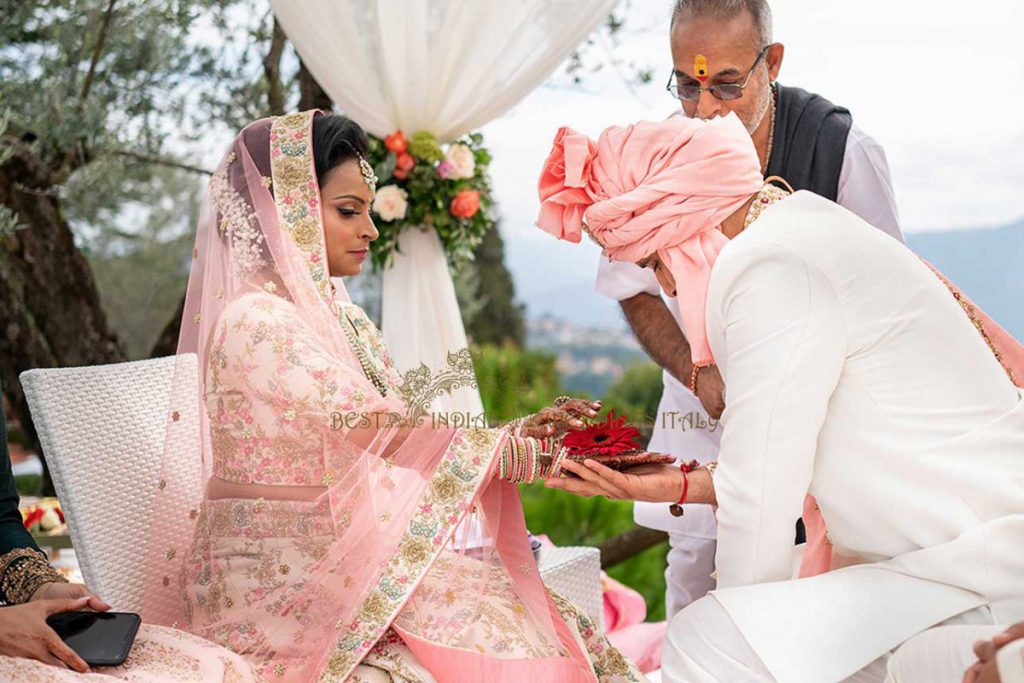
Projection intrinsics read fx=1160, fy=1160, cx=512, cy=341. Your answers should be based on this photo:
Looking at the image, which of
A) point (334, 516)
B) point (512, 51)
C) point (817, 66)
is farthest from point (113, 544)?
point (817, 66)

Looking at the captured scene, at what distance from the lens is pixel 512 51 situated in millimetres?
3705

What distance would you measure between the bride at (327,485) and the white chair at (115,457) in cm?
9

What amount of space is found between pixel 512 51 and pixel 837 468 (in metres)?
2.28

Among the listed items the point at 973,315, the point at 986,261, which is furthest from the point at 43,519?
the point at 986,261

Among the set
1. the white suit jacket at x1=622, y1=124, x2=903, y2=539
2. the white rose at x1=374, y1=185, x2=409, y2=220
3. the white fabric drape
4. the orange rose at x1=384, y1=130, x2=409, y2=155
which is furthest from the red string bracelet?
the orange rose at x1=384, y1=130, x2=409, y2=155

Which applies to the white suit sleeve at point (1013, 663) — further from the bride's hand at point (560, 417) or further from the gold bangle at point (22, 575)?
the gold bangle at point (22, 575)

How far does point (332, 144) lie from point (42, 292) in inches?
99.6

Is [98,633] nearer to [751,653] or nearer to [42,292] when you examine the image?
[751,653]

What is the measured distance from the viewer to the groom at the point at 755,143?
2633 mm

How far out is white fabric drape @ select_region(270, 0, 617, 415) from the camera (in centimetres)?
364

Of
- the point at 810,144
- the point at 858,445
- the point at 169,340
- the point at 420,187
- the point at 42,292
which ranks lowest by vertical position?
the point at 169,340

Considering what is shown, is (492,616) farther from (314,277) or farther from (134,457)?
(134,457)

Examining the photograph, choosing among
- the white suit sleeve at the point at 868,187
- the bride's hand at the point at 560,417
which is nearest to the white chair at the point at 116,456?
the bride's hand at the point at 560,417

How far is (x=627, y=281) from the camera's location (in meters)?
2.89
